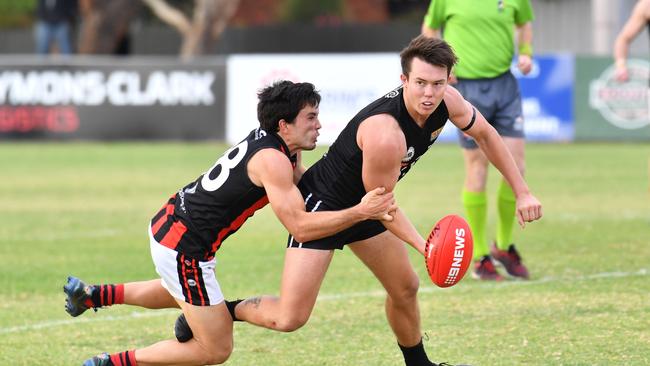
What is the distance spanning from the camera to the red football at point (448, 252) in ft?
20.2

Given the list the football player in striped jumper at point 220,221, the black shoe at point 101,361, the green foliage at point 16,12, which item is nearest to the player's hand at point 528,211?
the football player in striped jumper at point 220,221

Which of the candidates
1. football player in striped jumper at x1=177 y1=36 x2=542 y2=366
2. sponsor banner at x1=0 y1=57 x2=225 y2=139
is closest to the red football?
football player in striped jumper at x1=177 y1=36 x2=542 y2=366

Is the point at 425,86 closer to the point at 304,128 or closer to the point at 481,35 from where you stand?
the point at 304,128

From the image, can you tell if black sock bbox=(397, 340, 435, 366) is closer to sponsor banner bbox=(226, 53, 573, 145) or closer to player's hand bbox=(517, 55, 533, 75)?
player's hand bbox=(517, 55, 533, 75)

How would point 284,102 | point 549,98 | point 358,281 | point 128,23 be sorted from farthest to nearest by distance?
point 128,23
point 549,98
point 358,281
point 284,102

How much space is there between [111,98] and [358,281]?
46.5 feet

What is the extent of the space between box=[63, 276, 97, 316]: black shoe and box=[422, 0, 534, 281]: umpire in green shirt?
3.58 m

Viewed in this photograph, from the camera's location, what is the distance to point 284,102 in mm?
6250

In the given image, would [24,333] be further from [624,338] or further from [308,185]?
[624,338]

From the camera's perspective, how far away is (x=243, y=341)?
7633mm

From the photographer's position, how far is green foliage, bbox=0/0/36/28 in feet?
136

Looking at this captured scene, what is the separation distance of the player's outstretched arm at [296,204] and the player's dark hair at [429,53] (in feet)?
2.22

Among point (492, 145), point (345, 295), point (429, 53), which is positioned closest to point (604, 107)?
point (345, 295)

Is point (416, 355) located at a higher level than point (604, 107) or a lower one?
higher
